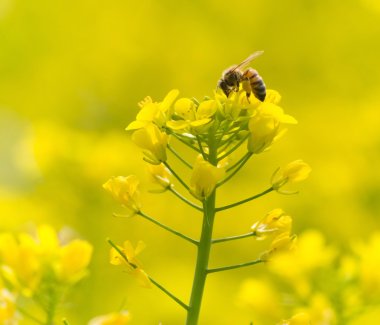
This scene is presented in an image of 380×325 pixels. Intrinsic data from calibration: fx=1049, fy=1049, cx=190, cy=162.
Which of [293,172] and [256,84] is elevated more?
[256,84]

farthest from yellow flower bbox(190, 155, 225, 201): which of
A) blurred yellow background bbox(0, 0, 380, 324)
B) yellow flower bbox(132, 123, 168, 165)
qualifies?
blurred yellow background bbox(0, 0, 380, 324)

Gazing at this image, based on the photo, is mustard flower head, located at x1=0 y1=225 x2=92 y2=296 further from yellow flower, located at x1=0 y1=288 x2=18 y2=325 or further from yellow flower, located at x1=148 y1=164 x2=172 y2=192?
yellow flower, located at x1=148 y1=164 x2=172 y2=192

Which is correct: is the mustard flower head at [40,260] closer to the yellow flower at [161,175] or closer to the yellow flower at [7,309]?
the yellow flower at [7,309]

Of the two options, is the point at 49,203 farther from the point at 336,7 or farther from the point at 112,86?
the point at 336,7

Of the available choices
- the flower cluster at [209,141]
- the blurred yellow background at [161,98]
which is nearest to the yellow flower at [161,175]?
the flower cluster at [209,141]

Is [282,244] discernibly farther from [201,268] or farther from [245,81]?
[245,81]

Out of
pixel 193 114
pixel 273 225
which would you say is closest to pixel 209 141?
pixel 193 114
